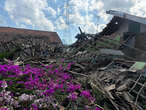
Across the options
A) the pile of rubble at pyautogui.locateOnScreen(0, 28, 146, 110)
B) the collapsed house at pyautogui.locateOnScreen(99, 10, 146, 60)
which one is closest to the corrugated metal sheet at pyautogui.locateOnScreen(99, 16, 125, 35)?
the collapsed house at pyautogui.locateOnScreen(99, 10, 146, 60)

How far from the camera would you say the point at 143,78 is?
3852 millimetres

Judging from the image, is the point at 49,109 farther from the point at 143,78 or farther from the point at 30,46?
the point at 30,46

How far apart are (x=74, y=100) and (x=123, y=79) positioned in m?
2.20

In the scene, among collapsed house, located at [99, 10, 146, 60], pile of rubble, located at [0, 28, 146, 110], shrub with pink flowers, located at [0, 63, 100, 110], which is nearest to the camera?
shrub with pink flowers, located at [0, 63, 100, 110]

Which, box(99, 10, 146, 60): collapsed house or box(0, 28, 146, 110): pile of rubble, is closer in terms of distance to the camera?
box(0, 28, 146, 110): pile of rubble

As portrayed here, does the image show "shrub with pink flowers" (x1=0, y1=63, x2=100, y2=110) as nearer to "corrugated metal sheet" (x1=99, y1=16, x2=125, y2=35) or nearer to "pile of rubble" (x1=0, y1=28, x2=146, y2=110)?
"pile of rubble" (x1=0, y1=28, x2=146, y2=110)

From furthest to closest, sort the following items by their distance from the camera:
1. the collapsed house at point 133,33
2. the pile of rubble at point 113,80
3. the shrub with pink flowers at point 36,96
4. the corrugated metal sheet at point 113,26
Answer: the corrugated metal sheet at point 113,26, the collapsed house at point 133,33, the pile of rubble at point 113,80, the shrub with pink flowers at point 36,96

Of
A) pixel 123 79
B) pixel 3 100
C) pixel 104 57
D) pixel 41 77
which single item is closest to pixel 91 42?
pixel 104 57

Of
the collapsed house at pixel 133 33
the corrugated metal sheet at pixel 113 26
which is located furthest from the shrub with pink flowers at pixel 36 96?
the corrugated metal sheet at pixel 113 26

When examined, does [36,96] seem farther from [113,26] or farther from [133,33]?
[113,26]

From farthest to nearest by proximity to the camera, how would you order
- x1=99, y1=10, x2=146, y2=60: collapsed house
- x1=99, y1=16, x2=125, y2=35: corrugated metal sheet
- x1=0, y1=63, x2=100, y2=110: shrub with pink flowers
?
x1=99, y1=16, x2=125, y2=35: corrugated metal sheet < x1=99, y1=10, x2=146, y2=60: collapsed house < x1=0, y1=63, x2=100, y2=110: shrub with pink flowers

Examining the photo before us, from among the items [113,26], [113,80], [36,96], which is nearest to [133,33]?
[113,26]

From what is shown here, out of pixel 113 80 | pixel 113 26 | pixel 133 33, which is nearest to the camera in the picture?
pixel 113 80

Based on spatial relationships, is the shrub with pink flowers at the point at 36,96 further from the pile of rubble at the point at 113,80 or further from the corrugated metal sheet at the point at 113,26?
the corrugated metal sheet at the point at 113,26
